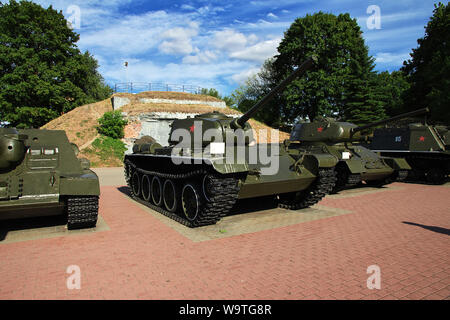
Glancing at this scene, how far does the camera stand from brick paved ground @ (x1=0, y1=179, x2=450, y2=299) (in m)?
3.94

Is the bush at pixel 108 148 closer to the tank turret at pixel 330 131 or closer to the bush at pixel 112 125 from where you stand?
the bush at pixel 112 125

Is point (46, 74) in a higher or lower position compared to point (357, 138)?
higher

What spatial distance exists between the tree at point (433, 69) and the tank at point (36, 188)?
2702cm

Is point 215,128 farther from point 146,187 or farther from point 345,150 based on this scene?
point 345,150

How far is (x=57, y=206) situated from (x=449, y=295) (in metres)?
6.60

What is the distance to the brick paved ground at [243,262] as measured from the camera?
394 cm

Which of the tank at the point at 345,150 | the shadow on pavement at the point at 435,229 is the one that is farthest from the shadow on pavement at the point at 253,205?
the shadow on pavement at the point at 435,229

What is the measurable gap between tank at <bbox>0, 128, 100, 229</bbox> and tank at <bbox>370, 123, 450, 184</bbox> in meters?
14.7

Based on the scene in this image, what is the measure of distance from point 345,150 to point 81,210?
953 cm

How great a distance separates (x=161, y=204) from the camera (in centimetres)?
927

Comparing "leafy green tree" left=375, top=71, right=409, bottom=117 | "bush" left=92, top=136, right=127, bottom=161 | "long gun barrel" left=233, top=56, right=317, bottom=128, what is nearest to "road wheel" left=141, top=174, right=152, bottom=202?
"long gun barrel" left=233, top=56, right=317, bottom=128
